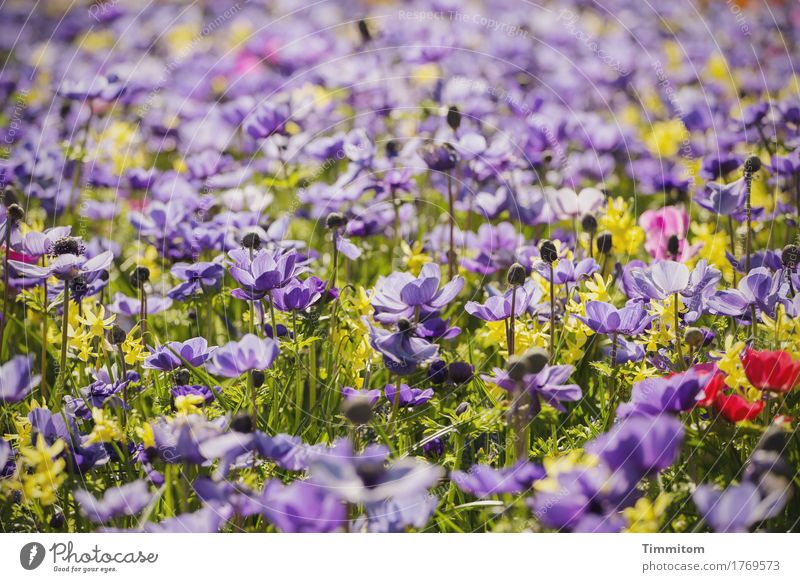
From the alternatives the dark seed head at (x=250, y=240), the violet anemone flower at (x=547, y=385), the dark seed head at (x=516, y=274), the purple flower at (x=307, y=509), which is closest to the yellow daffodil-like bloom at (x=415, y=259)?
the dark seed head at (x=250, y=240)

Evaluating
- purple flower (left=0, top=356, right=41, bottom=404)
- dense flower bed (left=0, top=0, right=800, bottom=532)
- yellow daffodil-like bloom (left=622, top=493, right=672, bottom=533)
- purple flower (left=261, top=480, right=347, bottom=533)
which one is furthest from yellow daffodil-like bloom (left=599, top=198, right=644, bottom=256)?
purple flower (left=0, top=356, right=41, bottom=404)

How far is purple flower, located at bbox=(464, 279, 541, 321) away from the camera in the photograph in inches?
45.6

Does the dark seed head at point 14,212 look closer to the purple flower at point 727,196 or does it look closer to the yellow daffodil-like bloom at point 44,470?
the yellow daffodil-like bloom at point 44,470

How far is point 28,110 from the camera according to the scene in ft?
8.07

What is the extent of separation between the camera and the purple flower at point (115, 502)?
0.98 meters

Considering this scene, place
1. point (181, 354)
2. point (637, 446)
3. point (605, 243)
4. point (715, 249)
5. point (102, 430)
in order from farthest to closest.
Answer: point (715, 249), point (605, 243), point (181, 354), point (102, 430), point (637, 446)

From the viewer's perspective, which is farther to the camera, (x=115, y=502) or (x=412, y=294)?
(x=412, y=294)

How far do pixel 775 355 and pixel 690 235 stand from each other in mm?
858

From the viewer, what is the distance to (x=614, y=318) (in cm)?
111

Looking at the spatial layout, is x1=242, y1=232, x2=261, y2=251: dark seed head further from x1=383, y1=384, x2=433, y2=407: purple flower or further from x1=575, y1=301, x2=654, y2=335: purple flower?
x1=575, y1=301, x2=654, y2=335: purple flower

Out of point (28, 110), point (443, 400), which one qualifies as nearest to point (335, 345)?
→ point (443, 400)

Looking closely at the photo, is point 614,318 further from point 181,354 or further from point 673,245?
point 181,354

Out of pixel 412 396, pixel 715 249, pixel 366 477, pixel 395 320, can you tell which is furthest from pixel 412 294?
pixel 715 249

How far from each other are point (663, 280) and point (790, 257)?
0.23 m
